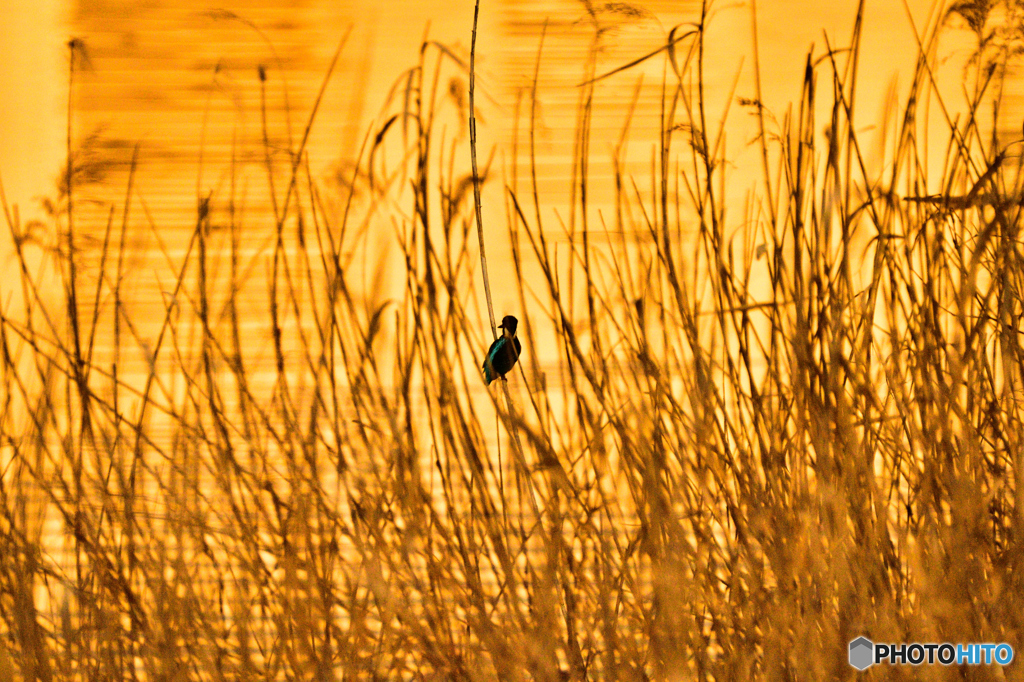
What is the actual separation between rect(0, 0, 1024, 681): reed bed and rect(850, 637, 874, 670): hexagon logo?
0.06 ft

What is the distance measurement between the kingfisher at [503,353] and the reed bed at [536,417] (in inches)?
1.2

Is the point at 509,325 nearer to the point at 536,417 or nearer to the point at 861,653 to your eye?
the point at 536,417

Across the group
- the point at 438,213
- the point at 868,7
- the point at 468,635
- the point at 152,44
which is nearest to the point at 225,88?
the point at 152,44

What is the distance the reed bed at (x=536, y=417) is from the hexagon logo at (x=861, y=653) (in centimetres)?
2

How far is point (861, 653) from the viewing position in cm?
144

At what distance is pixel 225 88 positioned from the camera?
A: 1.59 meters

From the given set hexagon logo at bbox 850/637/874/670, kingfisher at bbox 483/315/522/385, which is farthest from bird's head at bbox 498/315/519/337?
hexagon logo at bbox 850/637/874/670

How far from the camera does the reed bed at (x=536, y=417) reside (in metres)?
1.46

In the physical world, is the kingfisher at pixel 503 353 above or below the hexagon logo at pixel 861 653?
above

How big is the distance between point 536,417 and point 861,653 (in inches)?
26.8

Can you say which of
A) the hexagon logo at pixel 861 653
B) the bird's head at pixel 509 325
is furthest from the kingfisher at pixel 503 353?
the hexagon logo at pixel 861 653

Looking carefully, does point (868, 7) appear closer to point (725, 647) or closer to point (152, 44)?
point (725, 647)

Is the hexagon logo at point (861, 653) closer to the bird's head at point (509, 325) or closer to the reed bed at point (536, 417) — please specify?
the reed bed at point (536, 417)

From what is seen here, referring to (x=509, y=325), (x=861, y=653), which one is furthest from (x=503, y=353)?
(x=861, y=653)
